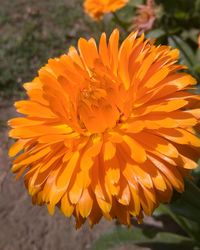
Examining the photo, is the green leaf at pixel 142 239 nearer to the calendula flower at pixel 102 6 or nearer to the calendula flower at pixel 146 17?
the calendula flower at pixel 146 17

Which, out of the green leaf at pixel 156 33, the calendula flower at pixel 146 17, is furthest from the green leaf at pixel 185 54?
the calendula flower at pixel 146 17

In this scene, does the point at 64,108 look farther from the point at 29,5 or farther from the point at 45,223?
the point at 29,5

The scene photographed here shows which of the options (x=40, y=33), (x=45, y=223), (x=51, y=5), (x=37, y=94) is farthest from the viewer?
(x=51, y=5)

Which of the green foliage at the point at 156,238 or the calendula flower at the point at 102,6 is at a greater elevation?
the calendula flower at the point at 102,6

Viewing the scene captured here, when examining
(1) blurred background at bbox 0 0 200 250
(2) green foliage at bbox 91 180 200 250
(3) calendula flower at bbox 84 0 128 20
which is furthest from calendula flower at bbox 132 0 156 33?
(2) green foliage at bbox 91 180 200 250

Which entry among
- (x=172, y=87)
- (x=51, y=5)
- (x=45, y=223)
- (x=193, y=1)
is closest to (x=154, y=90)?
(x=172, y=87)

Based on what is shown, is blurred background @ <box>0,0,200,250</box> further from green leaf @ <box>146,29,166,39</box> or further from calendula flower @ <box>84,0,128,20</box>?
calendula flower @ <box>84,0,128,20</box>
